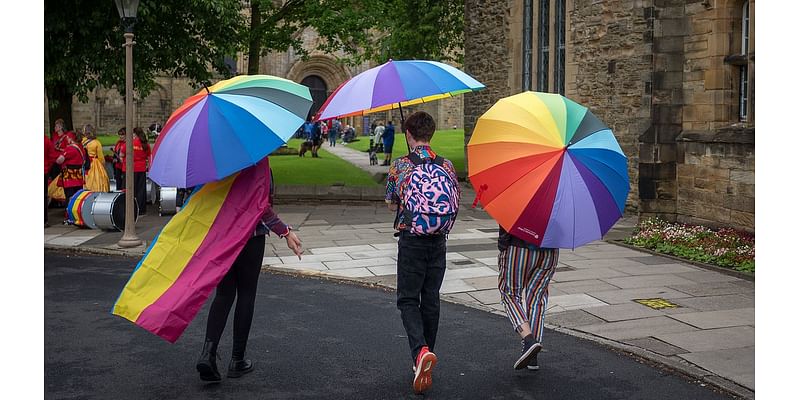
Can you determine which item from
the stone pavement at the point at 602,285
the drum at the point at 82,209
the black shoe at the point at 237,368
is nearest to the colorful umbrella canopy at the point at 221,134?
the black shoe at the point at 237,368

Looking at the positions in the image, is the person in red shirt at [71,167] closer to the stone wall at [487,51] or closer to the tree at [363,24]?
the tree at [363,24]

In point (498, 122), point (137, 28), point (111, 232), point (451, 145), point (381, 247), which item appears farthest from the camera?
point (451, 145)

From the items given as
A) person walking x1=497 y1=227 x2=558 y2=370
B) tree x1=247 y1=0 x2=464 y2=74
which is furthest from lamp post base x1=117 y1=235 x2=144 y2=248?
tree x1=247 y1=0 x2=464 y2=74

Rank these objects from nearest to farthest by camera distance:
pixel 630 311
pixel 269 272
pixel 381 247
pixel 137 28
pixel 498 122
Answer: pixel 498 122
pixel 630 311
pixel 269 272
pixel 381 247
pixel 137 28

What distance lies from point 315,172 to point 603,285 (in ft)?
58.3

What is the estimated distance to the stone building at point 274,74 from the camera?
54.0 meters

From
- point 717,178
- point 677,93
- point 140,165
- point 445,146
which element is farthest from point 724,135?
point 445,146

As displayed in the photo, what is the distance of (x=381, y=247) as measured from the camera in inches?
509

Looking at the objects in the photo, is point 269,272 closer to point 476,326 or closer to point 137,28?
point 476,326

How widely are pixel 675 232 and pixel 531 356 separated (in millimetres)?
7420

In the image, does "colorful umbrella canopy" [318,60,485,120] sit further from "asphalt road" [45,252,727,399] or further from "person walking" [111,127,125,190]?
"person walking" [111,127,125,190]

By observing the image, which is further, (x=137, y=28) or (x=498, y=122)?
(x=137, y=28)

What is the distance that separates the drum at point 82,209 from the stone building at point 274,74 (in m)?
37.4

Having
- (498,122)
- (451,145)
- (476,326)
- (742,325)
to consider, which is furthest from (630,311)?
(451,145)
